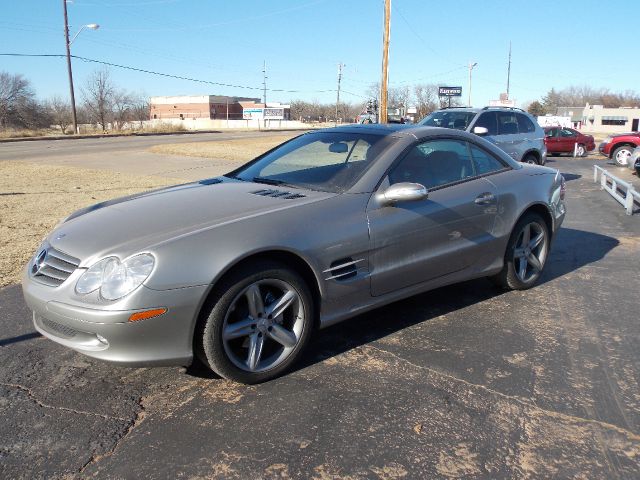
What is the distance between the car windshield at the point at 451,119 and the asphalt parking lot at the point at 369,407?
746cm

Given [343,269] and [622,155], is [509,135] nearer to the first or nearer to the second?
[343,269]

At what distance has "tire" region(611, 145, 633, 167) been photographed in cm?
2041

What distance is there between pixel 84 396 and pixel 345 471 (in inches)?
63.6

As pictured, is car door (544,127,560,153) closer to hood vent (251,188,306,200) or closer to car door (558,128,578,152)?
car door (558,128,578,152)

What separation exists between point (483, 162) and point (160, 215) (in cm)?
286

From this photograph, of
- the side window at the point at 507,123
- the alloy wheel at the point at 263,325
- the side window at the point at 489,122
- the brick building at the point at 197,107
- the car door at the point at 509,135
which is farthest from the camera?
the brick building at the point at 197,107

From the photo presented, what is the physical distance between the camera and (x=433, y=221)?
13.8 ft

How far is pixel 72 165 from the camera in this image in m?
18.5

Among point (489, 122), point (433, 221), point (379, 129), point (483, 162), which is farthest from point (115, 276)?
point (489, 122)

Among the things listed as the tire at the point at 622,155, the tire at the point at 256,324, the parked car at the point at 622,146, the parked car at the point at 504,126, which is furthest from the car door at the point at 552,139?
the tire at the point at 256,324

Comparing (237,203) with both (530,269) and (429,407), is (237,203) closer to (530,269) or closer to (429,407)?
(429,407)

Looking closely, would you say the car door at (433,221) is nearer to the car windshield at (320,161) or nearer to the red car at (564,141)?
the car windshield at (320,161)

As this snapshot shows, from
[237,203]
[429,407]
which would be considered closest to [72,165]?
[237,203]

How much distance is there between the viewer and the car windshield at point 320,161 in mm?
4164
